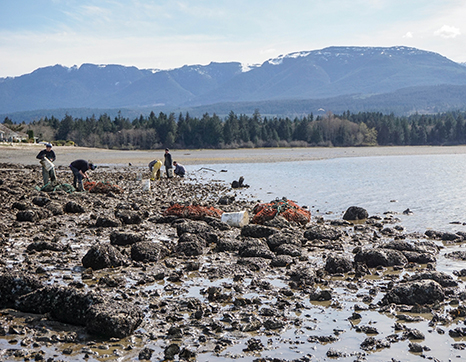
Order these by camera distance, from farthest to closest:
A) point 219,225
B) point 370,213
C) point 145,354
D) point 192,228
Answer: point 370,213, point 219,225, point 192,228, point 145,354

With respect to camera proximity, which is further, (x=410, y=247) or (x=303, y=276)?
(x=410, y=247)

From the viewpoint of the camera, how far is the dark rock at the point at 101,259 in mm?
10617

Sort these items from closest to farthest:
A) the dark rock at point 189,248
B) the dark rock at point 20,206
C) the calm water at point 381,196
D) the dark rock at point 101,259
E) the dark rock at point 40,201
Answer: the dark rock at point 101,259 → the dark rock at point 189,248 → the dark rock at point 20,206 → the dark rock at point 40,201 → the calm water at point 381,196

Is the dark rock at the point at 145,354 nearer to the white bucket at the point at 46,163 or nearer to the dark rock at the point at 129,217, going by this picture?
the dark rock at the point at 129,217

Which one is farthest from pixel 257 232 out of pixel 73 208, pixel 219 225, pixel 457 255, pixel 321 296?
pixel 73 208

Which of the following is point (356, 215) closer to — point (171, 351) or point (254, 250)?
point (254, 250)

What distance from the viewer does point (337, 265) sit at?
1077 centimetres

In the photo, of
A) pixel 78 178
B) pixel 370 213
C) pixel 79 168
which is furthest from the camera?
pixel 78 178

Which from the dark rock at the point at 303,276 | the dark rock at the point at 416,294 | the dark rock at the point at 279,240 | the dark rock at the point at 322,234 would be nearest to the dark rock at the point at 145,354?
the dark rock at the point at 303,276

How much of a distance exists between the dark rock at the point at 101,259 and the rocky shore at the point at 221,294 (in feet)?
0.07

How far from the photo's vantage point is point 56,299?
299 inches

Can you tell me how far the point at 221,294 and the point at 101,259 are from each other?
3.27 metres

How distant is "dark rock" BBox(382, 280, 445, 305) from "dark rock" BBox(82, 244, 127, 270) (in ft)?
19.0

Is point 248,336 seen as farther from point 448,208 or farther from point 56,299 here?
point 448,208
